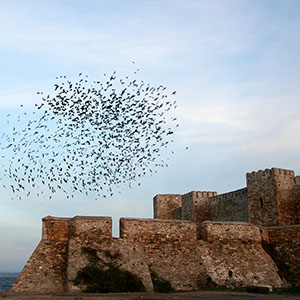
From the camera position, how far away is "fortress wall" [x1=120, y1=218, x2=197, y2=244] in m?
17.9

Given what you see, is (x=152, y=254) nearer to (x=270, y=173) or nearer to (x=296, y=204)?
(x=270, y=173)

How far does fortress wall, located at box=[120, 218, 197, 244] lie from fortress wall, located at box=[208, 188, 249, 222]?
29.2 ft

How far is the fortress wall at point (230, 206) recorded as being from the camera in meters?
27.5

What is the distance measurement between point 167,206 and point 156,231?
18.6 meters

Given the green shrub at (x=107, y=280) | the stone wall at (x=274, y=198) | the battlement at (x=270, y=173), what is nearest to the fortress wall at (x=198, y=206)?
the stone wall at (x=274, y=198)

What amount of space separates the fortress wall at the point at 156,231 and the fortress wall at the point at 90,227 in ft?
2.54

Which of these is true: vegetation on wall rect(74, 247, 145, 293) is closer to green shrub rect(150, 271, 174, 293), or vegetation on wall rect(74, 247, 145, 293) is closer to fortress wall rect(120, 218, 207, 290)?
green shrub rect(150, 271, 174, 293)

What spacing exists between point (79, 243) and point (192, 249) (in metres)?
5.28

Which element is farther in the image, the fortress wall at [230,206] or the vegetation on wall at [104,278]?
the fortress wall at [230,206]

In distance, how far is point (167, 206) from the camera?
36938 millimetres

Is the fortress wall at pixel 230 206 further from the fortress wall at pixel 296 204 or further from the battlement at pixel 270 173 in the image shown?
the fortress wall at pixel 296 204

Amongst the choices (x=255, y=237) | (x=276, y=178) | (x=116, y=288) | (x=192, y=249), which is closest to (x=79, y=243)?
(x=116, y=288)

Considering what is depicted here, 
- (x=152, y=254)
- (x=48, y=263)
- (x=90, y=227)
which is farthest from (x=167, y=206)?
(x=48, y=263)

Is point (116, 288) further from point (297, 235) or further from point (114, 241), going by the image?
point (297, 235)
